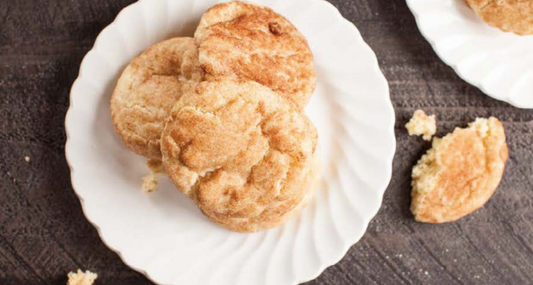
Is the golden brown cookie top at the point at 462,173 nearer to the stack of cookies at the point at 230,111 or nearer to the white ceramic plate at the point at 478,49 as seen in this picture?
the white ceramic plate at the point at 478,49

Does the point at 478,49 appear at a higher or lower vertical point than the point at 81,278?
higher

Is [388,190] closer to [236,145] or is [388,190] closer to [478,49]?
[478,49]

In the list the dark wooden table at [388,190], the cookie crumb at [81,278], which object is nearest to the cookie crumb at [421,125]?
the dark wooden table at [388,190]

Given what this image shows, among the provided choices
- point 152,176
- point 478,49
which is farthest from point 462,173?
point 152,176

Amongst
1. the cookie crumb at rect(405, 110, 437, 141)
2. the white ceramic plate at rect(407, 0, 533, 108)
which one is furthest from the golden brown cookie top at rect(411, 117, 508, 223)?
the white ceramic plate at rect(407, 0, 533, 108)

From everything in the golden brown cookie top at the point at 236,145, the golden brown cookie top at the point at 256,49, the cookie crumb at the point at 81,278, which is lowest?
the cookie crumb at the point at 81,278

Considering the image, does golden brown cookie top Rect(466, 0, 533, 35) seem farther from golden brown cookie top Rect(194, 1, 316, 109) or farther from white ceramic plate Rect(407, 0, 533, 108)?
golden brown cookie top Rect(194, 1, 316, 109)
